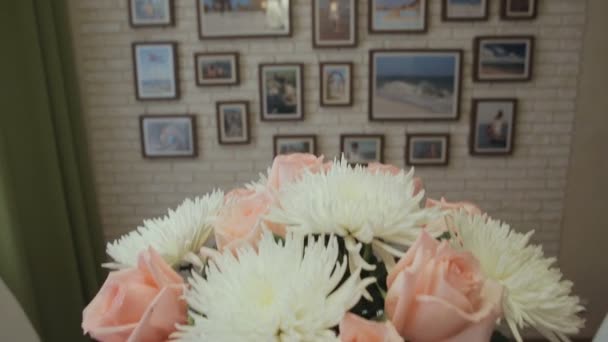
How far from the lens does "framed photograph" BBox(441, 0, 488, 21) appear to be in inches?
95.7

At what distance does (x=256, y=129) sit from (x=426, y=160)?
97 cm

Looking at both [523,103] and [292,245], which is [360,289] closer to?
[292,245]

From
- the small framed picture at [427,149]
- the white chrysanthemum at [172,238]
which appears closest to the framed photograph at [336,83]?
the small framed picture at [427,149]

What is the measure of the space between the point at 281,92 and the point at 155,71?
701mm

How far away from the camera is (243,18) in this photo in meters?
2.46

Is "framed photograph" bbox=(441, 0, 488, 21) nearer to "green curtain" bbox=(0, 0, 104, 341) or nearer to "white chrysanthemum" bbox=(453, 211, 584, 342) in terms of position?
"green curtain" bbox=(0, 0, 104, 341)

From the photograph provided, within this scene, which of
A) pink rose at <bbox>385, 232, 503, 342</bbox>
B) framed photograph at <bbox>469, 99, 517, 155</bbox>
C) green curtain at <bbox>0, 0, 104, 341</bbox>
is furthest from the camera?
framed photograph at <bbox>469, 99, 517, 155</bbox>

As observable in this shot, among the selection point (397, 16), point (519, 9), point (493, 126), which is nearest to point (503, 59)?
point (519, 9)

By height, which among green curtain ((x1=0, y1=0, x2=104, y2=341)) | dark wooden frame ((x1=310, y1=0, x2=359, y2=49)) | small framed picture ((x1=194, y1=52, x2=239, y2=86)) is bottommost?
green curtain ((x1=0, y1=0, x2=104, y2=341))

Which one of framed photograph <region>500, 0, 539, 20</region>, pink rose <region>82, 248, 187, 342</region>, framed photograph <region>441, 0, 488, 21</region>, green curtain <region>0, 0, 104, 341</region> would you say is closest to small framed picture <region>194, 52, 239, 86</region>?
green curtain <region>0, 0, 104, 341</region>

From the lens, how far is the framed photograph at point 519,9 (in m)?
2.42

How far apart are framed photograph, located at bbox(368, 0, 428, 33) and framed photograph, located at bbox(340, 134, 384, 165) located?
57 cm

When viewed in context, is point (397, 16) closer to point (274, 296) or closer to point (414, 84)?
point (414, 84)

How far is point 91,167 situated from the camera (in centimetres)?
259
